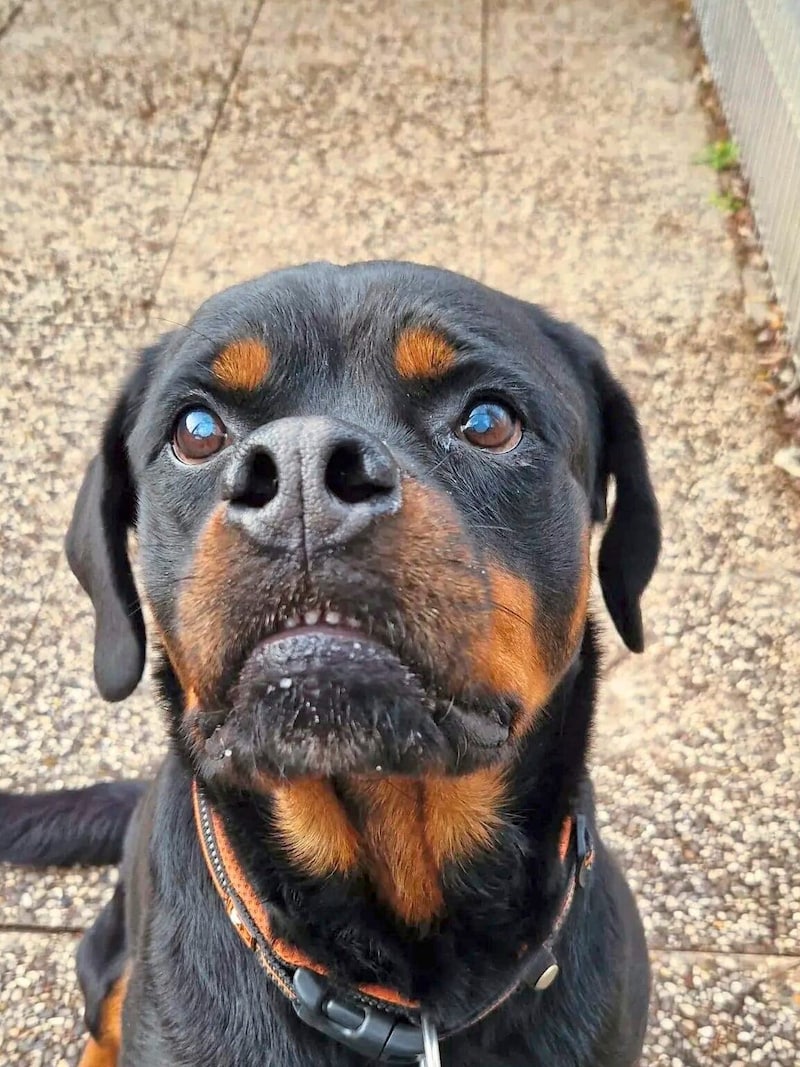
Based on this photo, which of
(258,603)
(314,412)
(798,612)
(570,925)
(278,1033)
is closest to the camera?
(258,603)

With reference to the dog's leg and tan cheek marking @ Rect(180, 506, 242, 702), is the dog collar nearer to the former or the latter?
tan cheek marking @ Rect(180, 506, 242, 702)

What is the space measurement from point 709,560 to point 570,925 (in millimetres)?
1770

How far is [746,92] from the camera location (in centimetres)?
475

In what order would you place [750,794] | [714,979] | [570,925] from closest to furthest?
[570,925] → [714,979] → [750,794]

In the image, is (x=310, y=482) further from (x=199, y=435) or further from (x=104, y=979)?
(x=104, y=979)

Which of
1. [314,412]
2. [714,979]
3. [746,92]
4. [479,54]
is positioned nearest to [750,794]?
[714,979]

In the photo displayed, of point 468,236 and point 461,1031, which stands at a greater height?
point 461,1031

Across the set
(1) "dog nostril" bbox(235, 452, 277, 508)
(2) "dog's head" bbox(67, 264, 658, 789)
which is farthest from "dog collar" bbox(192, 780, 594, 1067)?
(1) "dog nostril" bbox(235, 452, 277, 508)

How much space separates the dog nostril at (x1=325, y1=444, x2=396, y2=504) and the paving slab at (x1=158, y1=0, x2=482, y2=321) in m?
3.05

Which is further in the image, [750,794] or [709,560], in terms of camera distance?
[709,560]

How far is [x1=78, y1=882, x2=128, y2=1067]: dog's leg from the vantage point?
88.0 inches

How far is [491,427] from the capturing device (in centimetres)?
166

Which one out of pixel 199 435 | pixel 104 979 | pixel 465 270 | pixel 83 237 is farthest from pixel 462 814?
pixel 83 237

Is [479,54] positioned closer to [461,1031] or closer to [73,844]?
[73,844]
